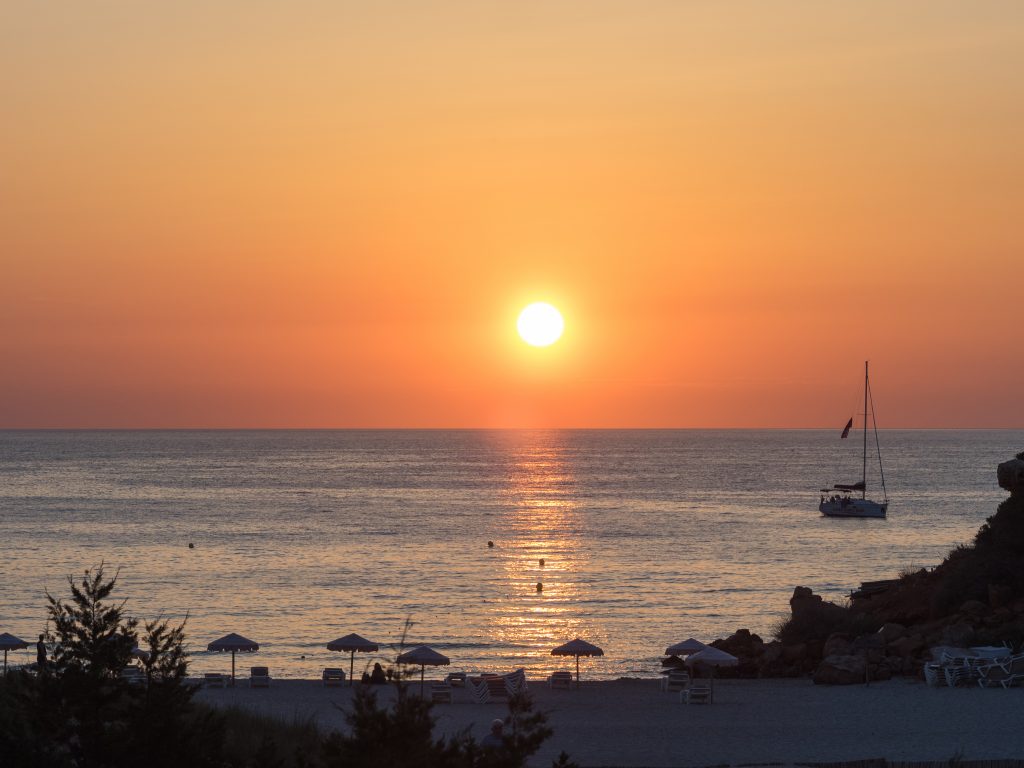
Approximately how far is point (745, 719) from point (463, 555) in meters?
46.4

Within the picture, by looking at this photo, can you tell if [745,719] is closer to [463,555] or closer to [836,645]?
[836,645]

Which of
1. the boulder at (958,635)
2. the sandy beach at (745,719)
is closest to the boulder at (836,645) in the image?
the sandy beach at (745,719)

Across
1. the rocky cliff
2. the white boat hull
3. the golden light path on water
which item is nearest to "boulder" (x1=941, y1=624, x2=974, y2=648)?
the rocky cliff

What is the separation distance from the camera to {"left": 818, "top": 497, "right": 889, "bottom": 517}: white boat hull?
90812 millimetres

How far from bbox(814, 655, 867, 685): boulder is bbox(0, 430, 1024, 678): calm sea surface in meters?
7.95

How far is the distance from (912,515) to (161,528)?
55732 mm

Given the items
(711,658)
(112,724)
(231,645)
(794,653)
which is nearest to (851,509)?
(794,653)

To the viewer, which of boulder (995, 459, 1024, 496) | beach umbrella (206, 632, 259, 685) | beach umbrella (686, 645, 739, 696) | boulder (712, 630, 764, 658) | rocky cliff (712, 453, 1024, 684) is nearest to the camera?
beach umbrella (686, 645, 739, 696)

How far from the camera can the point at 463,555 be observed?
69562 millimetres

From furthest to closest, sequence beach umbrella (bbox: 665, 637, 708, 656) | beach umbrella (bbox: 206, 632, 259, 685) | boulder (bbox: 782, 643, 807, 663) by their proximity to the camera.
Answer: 1. boulder (bbox: 782, 643, 807, 663)
2. beach umbrella (bbox: 206, 632, 259, 685)
3. beach umbrella (bbox: 665, 637, 708, 656)

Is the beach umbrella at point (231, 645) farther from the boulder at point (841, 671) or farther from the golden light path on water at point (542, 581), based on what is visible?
the boulder at point (841, 671)

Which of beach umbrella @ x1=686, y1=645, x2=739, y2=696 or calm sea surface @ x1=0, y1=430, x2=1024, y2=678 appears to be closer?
beach umbrella @ x1=686, y1=645, x2=739, y2=696

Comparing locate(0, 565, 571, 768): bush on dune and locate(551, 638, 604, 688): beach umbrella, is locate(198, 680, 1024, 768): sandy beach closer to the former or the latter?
locate(551, 638, 604, 688): beach umbrella

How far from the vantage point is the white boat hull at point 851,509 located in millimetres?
90812
